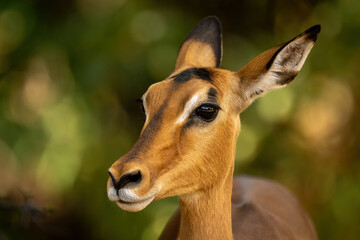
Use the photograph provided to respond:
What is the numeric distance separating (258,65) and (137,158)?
0.84m

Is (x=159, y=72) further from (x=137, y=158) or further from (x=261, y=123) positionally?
(x=137, y=158)

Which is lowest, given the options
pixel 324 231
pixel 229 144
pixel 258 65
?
pixel 324 231

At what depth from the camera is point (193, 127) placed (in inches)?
87.5

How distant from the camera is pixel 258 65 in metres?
2.36

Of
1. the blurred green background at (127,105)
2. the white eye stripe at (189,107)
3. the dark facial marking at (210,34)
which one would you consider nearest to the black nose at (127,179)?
the white eye stripe at (189,107)

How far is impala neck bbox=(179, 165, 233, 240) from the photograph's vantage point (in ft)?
7.79

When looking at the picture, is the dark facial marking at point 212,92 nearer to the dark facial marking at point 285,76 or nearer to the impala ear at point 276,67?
the impala ear at point 276,67

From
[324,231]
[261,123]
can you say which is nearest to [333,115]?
[261,123]

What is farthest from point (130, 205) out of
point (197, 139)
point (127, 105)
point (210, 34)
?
point (127, 105)

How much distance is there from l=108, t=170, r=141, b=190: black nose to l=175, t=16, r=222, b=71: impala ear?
1.12 meters

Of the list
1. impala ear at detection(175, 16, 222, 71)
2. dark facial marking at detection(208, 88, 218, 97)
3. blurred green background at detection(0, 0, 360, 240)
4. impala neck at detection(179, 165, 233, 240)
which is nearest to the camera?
dark facial marking at detection(208, 88, 218, 97)

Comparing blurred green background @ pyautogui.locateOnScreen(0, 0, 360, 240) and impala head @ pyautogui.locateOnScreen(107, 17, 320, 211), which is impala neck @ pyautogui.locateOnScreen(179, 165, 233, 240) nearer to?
impala head @ pyautogui.locateOnScreen(107, 17, 320, 211)

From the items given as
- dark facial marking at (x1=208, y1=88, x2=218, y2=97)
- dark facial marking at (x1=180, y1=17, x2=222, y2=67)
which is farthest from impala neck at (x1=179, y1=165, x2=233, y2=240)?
dark facial marking at (x1=180, y1=17, x2=222, y2=67)

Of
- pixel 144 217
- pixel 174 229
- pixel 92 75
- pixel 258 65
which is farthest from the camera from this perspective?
pixel 144 217
